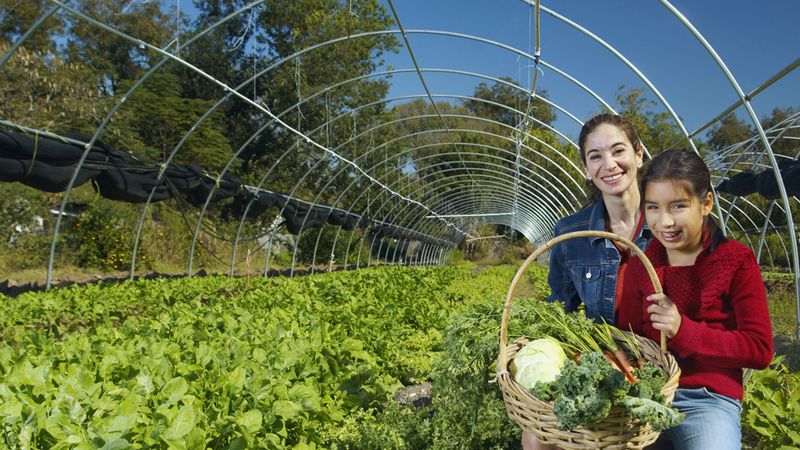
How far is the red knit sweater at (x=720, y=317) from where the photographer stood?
2.01 m

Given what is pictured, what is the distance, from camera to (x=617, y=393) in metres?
1.82

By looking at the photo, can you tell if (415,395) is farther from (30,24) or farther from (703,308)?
(30,24)

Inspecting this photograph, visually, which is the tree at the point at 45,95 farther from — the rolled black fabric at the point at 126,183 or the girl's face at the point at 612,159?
the girl's face at the point at 612,159

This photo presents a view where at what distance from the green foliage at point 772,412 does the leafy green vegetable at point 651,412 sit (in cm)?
184

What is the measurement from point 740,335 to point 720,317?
110mm

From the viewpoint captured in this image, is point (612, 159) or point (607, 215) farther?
point (607, 215)

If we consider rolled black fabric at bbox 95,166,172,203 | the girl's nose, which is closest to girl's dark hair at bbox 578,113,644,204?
the girl's nose

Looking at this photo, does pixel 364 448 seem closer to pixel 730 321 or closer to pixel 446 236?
pixel 730 321

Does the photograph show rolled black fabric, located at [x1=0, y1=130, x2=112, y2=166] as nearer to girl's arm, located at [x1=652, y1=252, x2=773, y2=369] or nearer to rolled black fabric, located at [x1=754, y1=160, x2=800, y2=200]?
girl's arm, located at [x1=652, y1=252, x2=773, y2=369]

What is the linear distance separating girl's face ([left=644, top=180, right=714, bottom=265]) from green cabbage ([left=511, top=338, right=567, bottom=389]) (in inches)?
21.7

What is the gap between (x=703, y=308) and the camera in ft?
7.00

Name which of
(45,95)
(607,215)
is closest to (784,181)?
(607,215)

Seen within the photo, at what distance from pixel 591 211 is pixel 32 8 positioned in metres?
24.0

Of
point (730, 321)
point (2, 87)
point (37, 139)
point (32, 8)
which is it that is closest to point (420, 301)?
point (37, 139)
